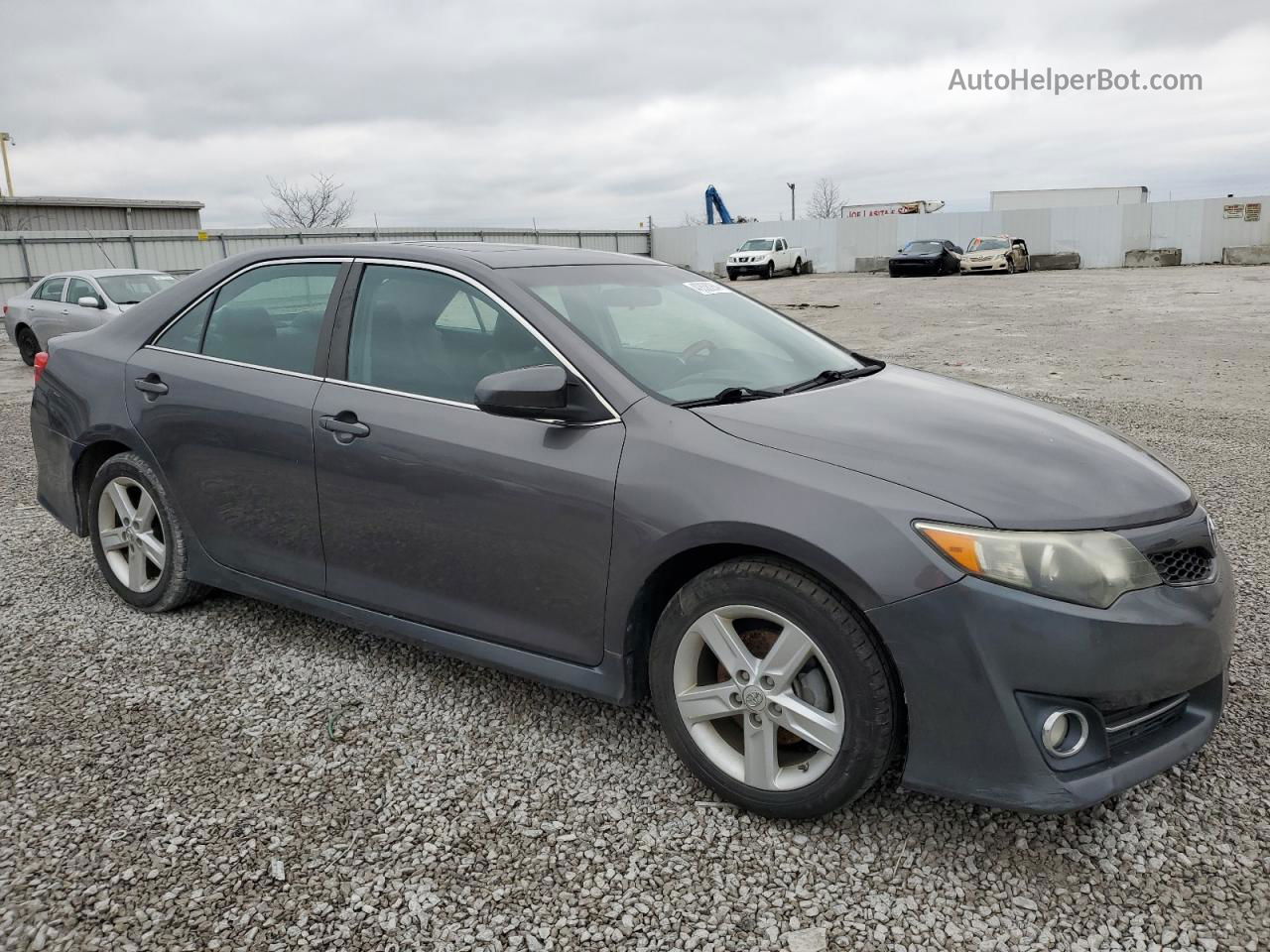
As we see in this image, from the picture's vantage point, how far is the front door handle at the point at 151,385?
383 centimetres

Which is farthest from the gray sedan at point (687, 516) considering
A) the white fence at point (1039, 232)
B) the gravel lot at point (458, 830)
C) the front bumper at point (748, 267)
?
the white fence at point (1039, 232)

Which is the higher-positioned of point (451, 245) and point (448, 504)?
point (451, 245)

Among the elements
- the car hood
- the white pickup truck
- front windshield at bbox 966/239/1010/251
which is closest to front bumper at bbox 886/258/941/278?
front windshield at bbox 966/239/1010/251

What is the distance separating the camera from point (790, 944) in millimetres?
2213

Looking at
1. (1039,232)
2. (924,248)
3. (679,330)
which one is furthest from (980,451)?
(1039,232)

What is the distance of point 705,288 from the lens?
3.90m

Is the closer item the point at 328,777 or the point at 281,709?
the point at 328,777

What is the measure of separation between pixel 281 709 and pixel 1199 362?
1184cm

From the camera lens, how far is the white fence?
120 ft

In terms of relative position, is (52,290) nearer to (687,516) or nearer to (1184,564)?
(687,516)

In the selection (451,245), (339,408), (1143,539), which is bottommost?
(1143,539)

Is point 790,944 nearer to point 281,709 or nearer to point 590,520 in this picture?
point 590,520

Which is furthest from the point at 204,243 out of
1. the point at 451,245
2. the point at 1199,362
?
the point at 451,245

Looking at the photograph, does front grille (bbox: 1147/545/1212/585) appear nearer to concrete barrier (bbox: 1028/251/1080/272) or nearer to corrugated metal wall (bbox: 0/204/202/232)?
concrete barrier (bbox: 1028/251/1080/272)
